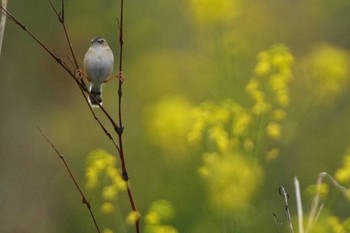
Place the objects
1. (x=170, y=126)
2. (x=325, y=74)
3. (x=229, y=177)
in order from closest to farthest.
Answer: (x=229, y=177) → (x=170, y=126) → (x=325, y=74)

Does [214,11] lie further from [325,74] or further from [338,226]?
[338,226]

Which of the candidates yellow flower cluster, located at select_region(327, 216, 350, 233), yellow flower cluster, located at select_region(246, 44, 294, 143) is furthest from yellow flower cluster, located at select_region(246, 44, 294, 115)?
yellow flower cluster, located at select_region(327, 216, 350, 233)

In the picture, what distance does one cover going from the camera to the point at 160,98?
23.3ft

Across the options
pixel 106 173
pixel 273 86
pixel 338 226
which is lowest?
pixel 338 226

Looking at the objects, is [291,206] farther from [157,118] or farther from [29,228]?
[29,228]

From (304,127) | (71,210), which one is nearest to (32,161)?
(71,210)

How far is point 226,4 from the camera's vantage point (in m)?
5.95

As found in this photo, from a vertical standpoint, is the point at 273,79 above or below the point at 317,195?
above

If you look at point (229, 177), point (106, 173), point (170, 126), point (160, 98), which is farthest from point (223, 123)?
point (160, 98)

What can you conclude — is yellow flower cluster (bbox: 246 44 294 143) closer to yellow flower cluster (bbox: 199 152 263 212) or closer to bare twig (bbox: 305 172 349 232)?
yellow flower cluster (bbox: 199 152 263 212)

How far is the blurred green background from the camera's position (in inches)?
228

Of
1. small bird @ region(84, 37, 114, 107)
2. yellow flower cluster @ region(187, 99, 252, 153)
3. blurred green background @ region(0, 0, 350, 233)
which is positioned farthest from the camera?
blurred green background @ region(0, 0, 350, 233)

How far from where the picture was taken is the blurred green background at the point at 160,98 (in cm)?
580

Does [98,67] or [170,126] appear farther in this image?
[170,126]
